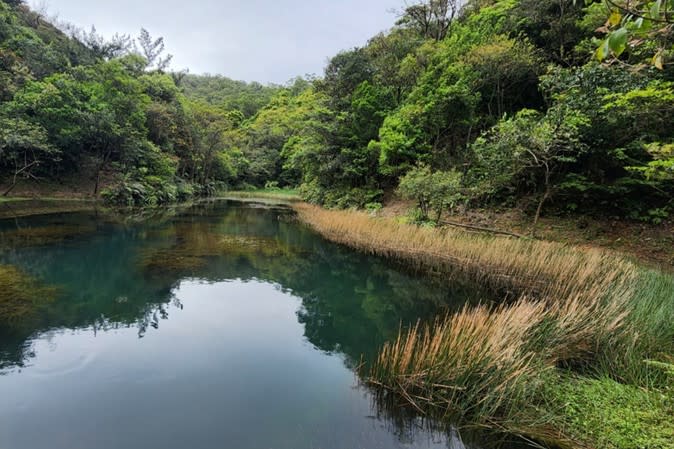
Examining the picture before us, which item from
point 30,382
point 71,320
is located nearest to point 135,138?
point 71,320

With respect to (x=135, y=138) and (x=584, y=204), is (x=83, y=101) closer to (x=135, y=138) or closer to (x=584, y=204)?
(x=135, y=138)

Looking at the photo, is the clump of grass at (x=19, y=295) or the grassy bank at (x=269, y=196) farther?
the grassy bank at (x=269, y=196)

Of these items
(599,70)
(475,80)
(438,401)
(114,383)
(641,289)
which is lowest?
(114,383)

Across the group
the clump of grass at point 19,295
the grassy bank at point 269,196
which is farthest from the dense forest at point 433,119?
the clump of grass at point 19,295

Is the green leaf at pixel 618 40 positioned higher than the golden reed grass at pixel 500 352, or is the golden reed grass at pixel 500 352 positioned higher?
the green leaf at pixel 618 40

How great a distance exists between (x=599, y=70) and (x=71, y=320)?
13.3 meters

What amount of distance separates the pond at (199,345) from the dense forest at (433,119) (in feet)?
18.5

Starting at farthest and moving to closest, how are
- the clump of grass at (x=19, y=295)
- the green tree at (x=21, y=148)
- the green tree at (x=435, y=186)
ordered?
the green tree at (x=21, y=148)
the green tree at (x=435, y=186)
the clump of grass at (x=19, y=295)

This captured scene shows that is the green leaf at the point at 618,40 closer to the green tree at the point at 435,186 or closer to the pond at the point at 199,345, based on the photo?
the pond at the point at 199,345

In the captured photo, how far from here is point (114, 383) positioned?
403cm

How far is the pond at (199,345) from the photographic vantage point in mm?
3301

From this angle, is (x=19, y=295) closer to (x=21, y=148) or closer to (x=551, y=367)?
(x=551, y=367)

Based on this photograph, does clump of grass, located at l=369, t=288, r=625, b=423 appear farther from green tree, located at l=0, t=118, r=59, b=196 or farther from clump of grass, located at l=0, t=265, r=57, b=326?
green tree, located at l=0, t=118, r=59, b=196

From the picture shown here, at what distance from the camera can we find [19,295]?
6.17 metres
